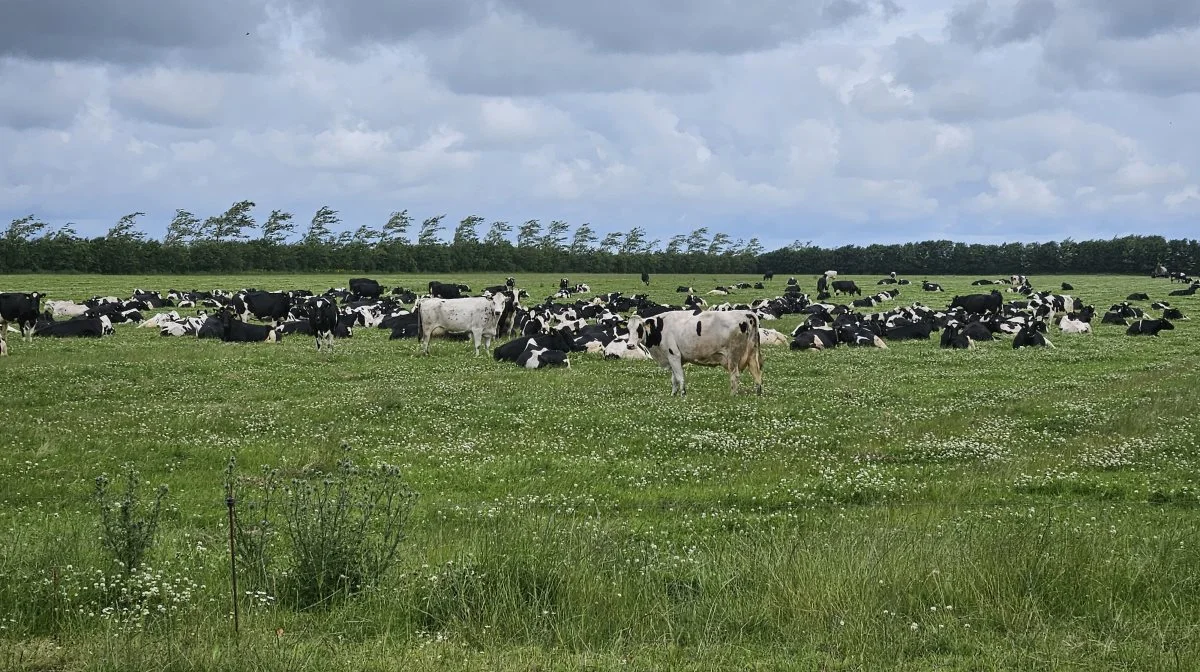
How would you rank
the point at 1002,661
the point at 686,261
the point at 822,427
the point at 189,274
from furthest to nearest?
the point at 686,261
the point at 189,274
the point at 822,427
the point at 1002,661

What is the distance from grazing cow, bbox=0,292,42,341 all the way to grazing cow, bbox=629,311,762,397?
24.4 meters

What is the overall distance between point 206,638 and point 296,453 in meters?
8.34

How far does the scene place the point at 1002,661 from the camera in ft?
22.4

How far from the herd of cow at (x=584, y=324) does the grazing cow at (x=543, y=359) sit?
0.10 feet

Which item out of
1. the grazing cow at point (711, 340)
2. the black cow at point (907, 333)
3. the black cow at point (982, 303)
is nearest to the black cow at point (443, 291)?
the black cow at point (982, 303)

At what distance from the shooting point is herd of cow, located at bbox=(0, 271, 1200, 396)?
23.5m


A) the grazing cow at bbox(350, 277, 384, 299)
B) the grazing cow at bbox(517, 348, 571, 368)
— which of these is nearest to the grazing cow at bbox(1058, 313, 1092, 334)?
the grazing cow at bbox(517, 348, 571, 368)

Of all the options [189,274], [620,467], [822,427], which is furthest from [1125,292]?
[189,274]

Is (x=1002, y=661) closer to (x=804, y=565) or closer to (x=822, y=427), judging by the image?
(x=804, y=565)

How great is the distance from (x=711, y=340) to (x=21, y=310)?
26.3 metres

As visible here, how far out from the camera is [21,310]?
35.2m

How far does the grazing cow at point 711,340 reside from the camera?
22.9 m

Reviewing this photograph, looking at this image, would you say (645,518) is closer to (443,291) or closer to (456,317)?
(456,317)

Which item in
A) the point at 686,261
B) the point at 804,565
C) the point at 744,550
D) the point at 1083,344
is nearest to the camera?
the point at 804,565
